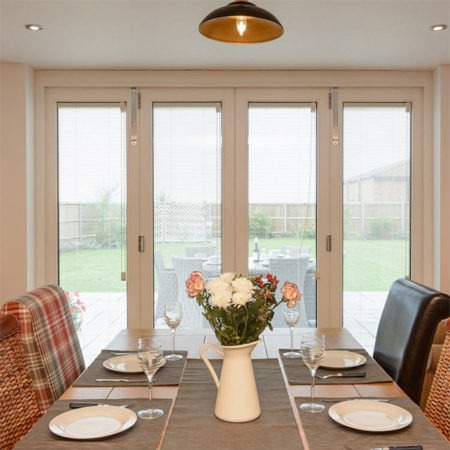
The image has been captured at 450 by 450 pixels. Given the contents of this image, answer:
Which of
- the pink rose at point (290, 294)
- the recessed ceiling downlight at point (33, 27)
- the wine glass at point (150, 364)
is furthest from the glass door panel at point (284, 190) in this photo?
the wine glass at point (150, 364)

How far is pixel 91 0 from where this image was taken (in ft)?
8.66

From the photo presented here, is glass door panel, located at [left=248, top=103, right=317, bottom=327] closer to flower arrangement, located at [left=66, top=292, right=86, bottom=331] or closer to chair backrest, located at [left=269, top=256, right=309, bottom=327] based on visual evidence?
chair backrest, located at [left=269, top=256, right=309, bottom=327]

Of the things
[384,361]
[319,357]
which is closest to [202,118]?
[384,361]

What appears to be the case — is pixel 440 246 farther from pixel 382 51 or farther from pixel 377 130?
pixel 382 51

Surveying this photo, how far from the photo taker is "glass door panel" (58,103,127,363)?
4.00 metres

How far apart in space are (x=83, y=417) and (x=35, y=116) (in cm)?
304

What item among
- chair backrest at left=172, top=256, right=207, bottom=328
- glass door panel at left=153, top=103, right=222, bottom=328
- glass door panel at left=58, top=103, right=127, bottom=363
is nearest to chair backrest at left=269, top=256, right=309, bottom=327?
glass door panel at left=153, top=103, right=222, bottom=328

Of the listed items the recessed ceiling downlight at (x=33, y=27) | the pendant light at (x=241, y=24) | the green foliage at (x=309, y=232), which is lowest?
the green foliage at (x=309, y=232)

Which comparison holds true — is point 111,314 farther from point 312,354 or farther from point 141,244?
point 312,354

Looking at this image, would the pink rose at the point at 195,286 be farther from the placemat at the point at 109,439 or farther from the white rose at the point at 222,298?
the placemat at the point at 109,439

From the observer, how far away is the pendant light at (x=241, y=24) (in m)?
1.73

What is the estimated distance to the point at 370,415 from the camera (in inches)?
57.0

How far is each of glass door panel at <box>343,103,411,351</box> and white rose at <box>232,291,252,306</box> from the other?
2.80 metres

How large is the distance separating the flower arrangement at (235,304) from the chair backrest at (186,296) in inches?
101
